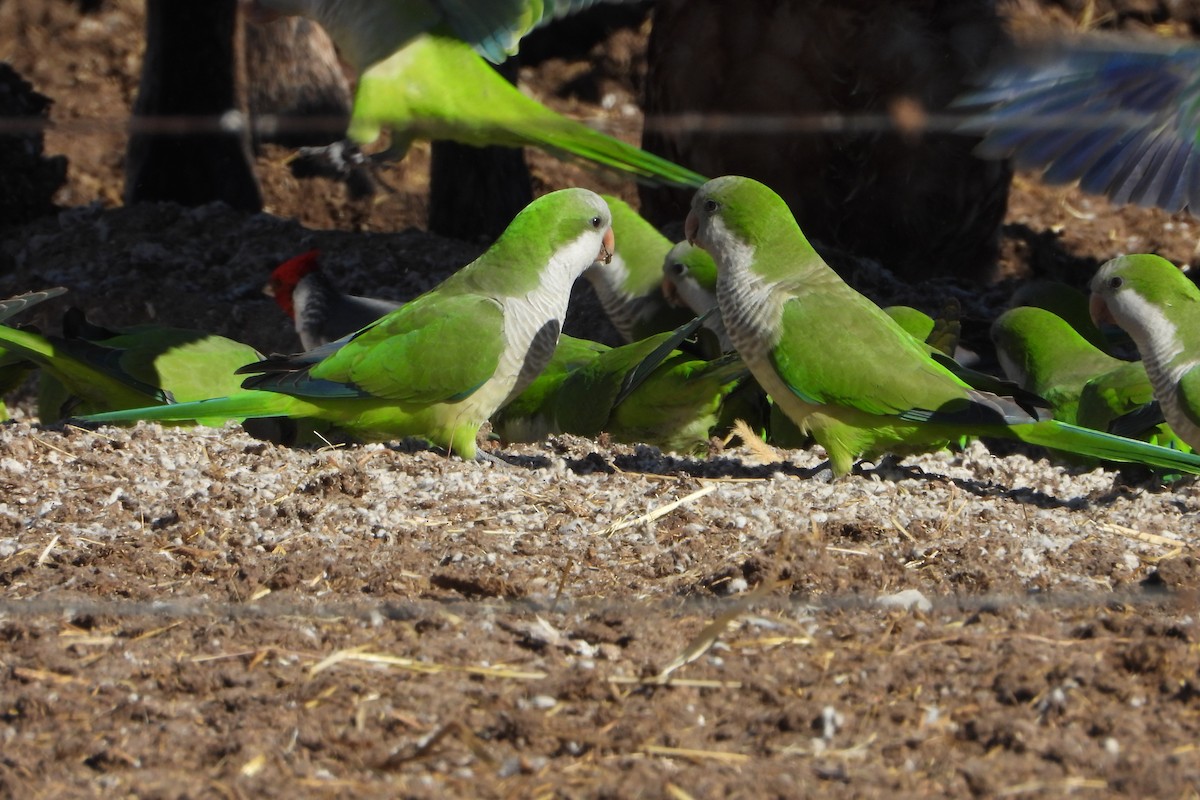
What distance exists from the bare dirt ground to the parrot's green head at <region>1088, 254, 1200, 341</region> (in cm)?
57

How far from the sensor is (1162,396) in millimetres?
4465

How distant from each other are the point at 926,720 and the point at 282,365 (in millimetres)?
2653

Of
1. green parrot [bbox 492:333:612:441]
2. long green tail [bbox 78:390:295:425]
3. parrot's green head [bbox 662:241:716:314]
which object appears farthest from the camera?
parrot's green head [bbox 662:241:716:314]

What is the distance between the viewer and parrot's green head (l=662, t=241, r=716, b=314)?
5.69 metres

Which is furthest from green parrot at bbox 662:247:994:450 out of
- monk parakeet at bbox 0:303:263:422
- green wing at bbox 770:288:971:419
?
monk parakeet at bbox 0:303:263:422

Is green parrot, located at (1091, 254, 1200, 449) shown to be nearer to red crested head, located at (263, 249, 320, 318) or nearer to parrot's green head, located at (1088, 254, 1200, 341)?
parrot's green head, located at (1088, 254, 1200, 341)

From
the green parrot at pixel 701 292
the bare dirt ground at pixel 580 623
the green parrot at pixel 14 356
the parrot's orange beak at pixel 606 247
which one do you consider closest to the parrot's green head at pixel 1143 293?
the bare dirt ground at pixel 580 623

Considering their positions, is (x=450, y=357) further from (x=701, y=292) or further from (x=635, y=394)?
(x=701, y=292)

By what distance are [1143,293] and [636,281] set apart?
2203mm

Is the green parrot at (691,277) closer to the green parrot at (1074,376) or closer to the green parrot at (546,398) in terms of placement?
the green parrot at (546,398)

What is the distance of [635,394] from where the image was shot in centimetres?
500

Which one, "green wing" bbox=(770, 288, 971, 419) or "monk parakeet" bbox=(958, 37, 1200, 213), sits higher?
"monk parakeet" bbox=(958, 37, 1200, 213)

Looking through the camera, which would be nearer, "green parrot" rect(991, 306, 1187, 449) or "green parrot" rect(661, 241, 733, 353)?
"green parrot" rect(991, 306, 1187, 449)

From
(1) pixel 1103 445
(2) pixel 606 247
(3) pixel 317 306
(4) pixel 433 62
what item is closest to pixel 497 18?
(4) pixel 433 62
